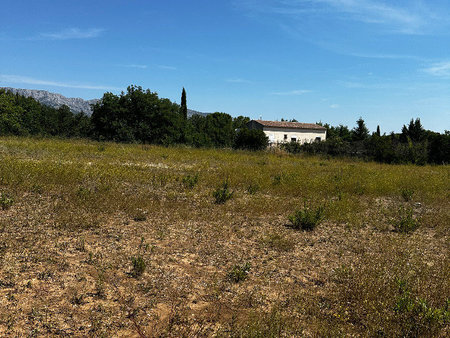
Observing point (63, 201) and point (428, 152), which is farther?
point (428, 152)

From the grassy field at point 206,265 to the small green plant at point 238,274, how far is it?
28 millimetres

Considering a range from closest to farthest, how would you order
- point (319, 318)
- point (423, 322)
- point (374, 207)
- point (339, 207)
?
point (423, 322)
point (319, 318)
point (339, 207)
point (374, 207)

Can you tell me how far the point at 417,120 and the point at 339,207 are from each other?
43648 millimetres

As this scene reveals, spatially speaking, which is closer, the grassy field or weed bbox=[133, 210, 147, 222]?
the grassy field

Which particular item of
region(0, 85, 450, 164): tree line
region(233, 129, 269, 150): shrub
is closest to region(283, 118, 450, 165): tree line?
region(0, 85, 450, 164): tree line

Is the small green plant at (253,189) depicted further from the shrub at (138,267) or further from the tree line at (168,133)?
the tree line at (168,133)

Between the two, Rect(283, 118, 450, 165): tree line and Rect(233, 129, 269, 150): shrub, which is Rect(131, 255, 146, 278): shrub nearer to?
Rect(283, 118, 450, 165): tree line

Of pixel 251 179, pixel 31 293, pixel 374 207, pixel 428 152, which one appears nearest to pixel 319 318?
pixel 31 293

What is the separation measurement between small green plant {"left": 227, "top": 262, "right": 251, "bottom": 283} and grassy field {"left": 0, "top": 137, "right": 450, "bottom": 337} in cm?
3

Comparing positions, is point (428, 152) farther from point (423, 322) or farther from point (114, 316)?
point (114, 316)

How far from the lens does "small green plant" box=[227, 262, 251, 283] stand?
450 cm

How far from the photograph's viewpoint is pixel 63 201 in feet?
25.5

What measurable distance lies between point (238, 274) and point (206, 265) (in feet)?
2.38

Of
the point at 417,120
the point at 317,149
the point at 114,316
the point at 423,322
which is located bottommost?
the point at 114,316
